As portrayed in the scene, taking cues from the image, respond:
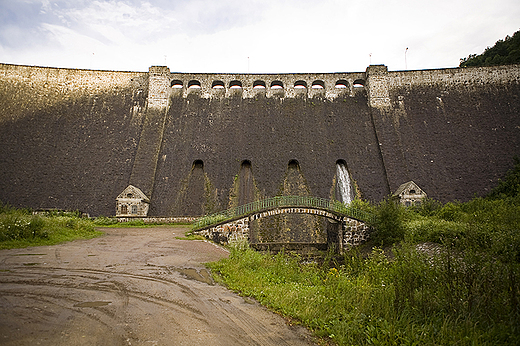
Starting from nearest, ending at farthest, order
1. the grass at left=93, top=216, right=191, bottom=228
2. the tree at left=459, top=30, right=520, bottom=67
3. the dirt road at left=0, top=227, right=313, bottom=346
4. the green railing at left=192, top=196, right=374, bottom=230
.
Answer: the dirt road at left=0, top=227, right=313, bottom=346 < the green railing at left=192, top=196, right=374, bottom=230 < the grass at left=93, top=216, right=191, bottom=228 < the tree at left=459, top=30, right=520, bottom=67

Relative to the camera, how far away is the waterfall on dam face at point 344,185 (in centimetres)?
2508

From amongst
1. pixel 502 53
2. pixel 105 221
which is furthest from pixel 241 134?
pixel 502 53

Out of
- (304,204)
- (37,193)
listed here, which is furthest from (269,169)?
(37,193)

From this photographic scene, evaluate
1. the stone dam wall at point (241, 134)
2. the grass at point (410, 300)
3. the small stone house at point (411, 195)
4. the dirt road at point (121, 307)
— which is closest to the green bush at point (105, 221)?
the stone dam wall at point (241, 134)

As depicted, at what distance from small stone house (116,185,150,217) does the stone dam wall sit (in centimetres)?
121

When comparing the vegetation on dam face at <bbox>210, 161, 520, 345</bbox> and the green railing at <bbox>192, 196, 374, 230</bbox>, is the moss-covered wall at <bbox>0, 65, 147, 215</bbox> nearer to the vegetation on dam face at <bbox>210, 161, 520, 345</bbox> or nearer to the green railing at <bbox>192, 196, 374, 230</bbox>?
the green railing at <bbox>192, 196, 374, 230</bbox>

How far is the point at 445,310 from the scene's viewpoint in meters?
6.18

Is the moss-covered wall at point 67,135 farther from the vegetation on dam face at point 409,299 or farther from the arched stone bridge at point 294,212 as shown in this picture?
the vegetation on dam face at point 409,299

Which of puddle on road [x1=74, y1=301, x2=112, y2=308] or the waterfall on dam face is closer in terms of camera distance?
puddle on road [x1=74, y1=301, x2=112, y2=308]

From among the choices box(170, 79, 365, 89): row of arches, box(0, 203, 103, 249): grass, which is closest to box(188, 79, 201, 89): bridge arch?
box(170, 79, 365, 89): row of arches

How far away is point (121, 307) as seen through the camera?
5980mm

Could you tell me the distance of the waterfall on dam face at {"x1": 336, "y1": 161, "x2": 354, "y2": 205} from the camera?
25.1m

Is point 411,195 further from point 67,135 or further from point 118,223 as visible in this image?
point 67,135

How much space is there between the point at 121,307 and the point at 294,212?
47.3ft
